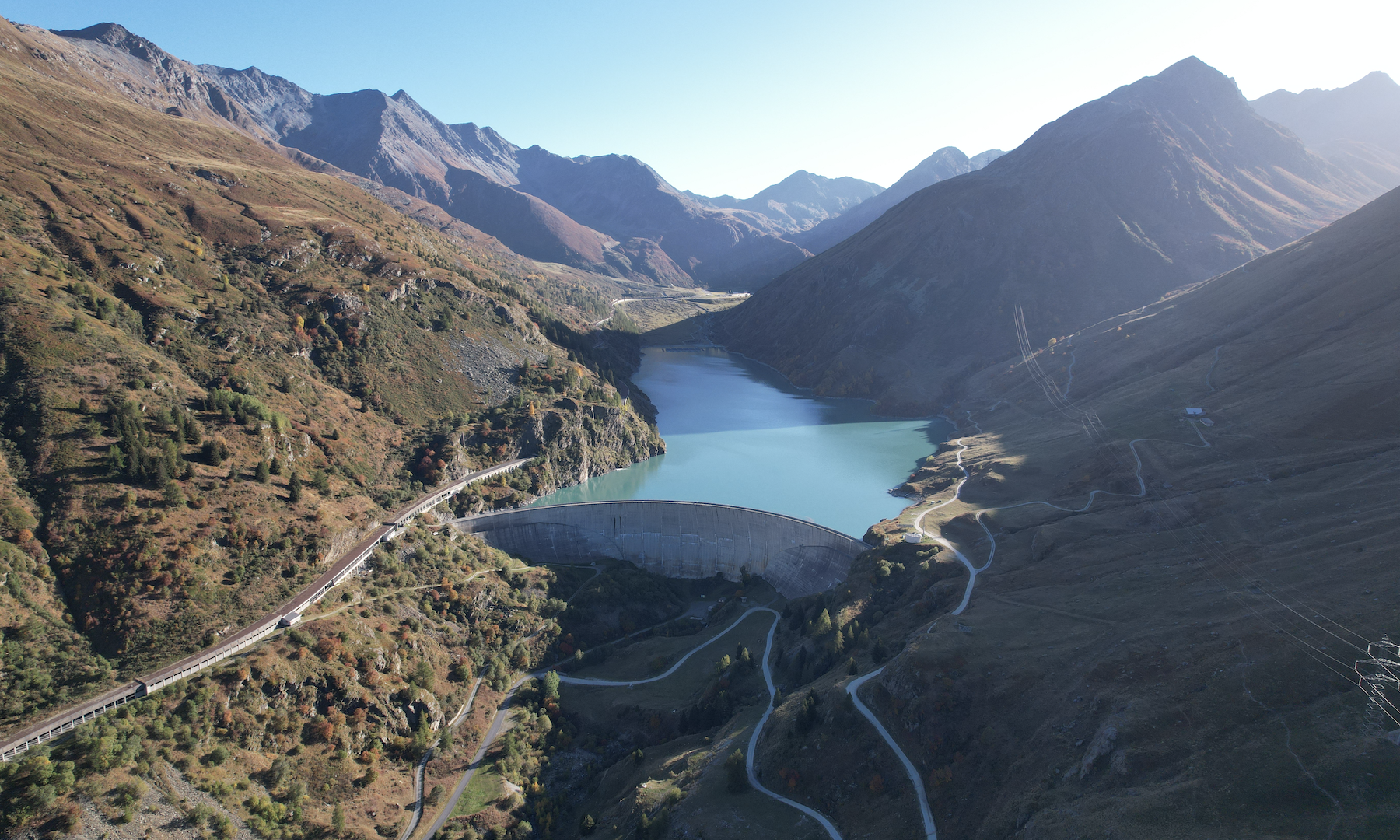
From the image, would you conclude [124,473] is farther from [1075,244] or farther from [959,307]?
[1075,244]

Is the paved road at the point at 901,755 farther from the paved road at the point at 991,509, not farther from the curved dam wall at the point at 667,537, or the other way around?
the curved dam wall at the point at 667,537

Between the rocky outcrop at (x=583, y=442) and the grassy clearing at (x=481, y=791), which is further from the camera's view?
the rocky outcrop at (x=583, y=442)

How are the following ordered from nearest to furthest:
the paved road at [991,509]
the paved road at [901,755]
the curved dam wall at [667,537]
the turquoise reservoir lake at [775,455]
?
1. the paved road at [901,755]
2. the paved road at [991,509]
3. the curved dam wall at [667,537]
4. the turquoise reservoir lake at [775,455]

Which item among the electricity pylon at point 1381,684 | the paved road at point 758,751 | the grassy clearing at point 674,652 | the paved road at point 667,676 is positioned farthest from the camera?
the grassy clearing at point 674,652

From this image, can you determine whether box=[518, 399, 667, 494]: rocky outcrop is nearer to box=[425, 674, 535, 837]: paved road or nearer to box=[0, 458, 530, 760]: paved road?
box=[0, 458, 530, 760]: paved road

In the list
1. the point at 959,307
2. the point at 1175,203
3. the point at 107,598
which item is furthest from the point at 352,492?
the point at 1175,203

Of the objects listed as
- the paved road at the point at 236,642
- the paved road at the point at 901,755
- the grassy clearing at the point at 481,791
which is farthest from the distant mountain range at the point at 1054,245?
the grassy clearing at the point at 481,791

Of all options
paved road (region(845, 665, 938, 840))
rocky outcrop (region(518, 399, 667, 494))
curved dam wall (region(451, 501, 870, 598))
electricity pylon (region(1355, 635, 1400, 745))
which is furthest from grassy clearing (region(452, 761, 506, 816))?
electricity pylon (region(1355, 635, 1400, 745))
